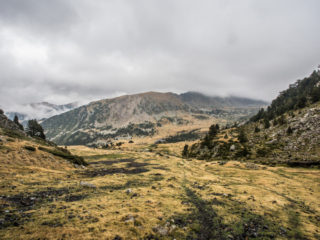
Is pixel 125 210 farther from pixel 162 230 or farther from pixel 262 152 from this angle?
pixel 262 152

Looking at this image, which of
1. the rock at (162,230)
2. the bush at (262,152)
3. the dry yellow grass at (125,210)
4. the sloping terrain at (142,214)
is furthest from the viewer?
the bush at (262,152)

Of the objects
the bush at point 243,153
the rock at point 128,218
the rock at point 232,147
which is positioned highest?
the rock at point 128,218

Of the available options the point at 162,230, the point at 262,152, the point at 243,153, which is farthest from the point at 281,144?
the point at 162,230

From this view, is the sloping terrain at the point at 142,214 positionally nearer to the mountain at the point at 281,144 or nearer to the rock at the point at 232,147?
the mountain at the point at 281,144

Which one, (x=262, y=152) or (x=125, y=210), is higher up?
(x=125, y=210)

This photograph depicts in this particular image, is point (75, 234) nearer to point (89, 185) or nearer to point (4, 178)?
point (89, 185)

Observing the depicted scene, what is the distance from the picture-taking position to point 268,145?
8769 cm

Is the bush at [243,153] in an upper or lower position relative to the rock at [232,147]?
lower

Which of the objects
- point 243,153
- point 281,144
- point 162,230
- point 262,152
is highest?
point 281,144

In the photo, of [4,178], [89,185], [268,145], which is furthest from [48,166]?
[268,145]

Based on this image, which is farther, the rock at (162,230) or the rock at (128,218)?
the rock at (128,218)

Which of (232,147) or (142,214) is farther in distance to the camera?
(232,147)

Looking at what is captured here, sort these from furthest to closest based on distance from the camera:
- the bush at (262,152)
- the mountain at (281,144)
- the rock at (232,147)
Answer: the rock at (232,147), the bush at (262,152), the mountain at (281,144)

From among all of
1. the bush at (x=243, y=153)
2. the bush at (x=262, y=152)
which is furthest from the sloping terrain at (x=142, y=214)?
the bush at (x=243, y=153)
